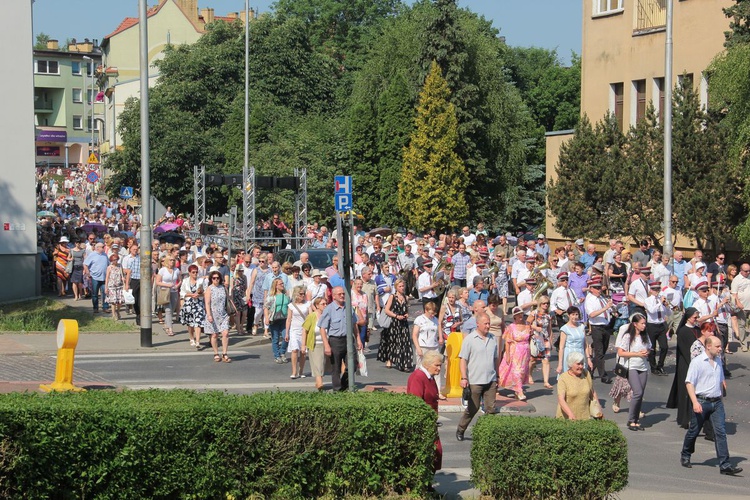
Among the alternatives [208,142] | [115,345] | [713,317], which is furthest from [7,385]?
[208,142]

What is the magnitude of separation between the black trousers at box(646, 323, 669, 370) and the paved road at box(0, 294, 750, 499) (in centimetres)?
35

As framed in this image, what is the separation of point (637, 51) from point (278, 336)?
73.8 ft

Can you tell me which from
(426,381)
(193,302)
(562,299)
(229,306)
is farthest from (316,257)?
(426,381)

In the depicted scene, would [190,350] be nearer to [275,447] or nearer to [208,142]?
[275,447]

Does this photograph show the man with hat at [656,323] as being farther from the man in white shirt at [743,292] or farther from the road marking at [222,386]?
the road marking at [222,386]

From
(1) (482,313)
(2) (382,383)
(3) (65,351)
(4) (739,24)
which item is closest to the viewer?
(3) (65,351)

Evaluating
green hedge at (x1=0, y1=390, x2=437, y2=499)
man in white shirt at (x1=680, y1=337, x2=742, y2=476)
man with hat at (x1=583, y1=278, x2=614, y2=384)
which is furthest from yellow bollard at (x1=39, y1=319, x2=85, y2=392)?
man with hat at (x1=583, y1=278, x2=614, y2=384)

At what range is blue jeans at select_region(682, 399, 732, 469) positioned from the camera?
511 inches

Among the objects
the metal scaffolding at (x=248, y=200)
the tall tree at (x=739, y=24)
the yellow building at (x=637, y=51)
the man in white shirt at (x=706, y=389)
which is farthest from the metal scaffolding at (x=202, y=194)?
the man in white shirt at (x=706, y=389)

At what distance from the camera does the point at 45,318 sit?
983 inches

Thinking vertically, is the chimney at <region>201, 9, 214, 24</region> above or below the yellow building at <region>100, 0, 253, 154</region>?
above

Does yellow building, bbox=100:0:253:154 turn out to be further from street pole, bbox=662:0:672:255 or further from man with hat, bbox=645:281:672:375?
man with hat, bbox=645:281:672:375

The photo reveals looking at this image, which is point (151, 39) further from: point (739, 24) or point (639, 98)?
point (739, 24)

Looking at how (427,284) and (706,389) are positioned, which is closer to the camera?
(706,389)
